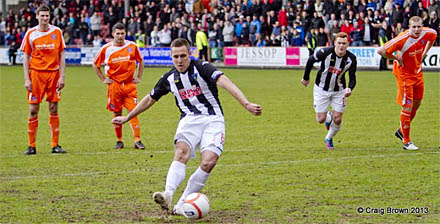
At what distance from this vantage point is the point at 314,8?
119 ft

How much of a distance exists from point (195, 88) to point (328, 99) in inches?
210

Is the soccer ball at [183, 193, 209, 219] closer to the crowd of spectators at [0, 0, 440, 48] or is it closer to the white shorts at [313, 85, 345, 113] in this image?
the white shorts at [313, 85, 345, 113]

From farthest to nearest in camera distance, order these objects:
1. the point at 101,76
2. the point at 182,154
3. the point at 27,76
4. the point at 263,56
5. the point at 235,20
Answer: the point at 235,20 → the point at 263,56 → the point at 101,76 → the point at 27,76 → the point at 182,154

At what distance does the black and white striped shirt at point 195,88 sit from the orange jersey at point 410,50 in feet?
17.4

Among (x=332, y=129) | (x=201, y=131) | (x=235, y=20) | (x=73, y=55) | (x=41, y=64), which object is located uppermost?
(x=235, y=20)

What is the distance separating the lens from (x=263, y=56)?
36.8 meters

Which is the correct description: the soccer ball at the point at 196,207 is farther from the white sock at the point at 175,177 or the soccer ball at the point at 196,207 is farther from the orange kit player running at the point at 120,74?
the orange kit player running at the point at 120,74

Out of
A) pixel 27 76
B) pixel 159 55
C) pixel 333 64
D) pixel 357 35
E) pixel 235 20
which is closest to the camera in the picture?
pixel 27 76

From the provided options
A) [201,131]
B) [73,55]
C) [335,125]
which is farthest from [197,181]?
[73,55]

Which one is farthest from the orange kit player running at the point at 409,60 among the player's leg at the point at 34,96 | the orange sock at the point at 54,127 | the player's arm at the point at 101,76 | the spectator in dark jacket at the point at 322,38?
the spectator in dark jacket at the point at 322,38

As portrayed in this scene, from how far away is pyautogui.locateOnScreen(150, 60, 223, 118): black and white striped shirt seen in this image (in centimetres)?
790

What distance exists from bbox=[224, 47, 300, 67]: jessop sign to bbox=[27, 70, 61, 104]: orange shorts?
2361 centimetres

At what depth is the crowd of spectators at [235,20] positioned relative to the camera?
33062 mm

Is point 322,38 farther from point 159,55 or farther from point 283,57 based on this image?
point 159,55
